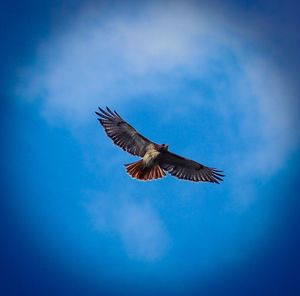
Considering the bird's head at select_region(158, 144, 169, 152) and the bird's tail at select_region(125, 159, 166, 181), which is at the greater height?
the bird's head at select_region(158, 144, 169, 152)

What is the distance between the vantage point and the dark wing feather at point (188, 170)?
14.4 meters

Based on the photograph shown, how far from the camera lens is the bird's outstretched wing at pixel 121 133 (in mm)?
14094

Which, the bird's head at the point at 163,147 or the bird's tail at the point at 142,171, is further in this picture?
the bird's head at the point at 163,147

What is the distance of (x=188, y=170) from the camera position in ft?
48.3

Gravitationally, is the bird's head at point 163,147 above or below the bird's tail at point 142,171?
above

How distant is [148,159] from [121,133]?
3.40 ft

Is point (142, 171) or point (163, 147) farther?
point (163, 147)

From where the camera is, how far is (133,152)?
1412 centimetres

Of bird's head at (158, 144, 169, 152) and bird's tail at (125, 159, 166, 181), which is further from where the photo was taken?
bird's head at (158, 144, 169, 152)

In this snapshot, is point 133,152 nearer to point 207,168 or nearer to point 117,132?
point 117,132

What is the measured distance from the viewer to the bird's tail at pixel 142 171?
1338cm

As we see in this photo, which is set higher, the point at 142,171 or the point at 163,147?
the point at 163,147

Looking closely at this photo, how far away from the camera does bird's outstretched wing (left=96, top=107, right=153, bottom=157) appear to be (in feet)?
46.2

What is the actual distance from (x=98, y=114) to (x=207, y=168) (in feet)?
9.89
